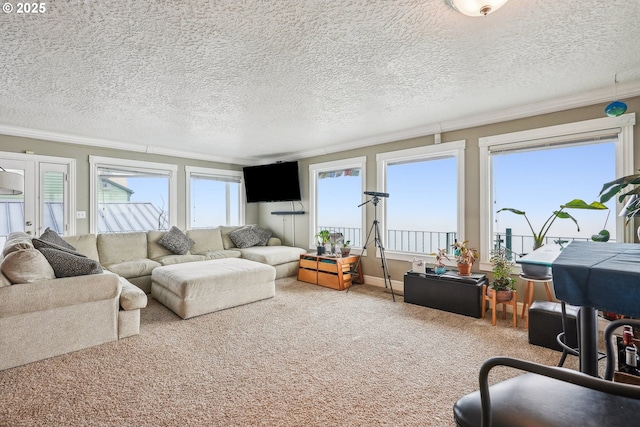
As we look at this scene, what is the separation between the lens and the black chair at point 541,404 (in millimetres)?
854

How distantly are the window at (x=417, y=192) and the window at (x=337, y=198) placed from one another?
55 cm

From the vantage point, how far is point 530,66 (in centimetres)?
242

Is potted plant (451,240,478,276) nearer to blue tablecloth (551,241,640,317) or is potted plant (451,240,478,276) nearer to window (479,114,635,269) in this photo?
window (479,114,635,269)

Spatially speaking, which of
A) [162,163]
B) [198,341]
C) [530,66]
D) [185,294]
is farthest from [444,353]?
[162,163]

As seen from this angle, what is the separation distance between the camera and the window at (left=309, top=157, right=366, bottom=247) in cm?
528

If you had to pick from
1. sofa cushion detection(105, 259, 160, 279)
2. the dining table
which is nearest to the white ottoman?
sofa cushion detection(105, 259, 160, 279)

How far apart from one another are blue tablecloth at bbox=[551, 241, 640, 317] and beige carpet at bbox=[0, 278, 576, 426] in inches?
44.5

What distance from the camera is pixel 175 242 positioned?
16.6ft

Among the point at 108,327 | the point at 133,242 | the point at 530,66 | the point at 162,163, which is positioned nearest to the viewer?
the point at 530,66

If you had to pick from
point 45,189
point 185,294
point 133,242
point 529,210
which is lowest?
point 185,294

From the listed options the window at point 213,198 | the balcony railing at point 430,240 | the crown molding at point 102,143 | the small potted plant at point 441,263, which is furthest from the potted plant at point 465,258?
the crown molding at point 102,143

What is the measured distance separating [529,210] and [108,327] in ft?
14.9

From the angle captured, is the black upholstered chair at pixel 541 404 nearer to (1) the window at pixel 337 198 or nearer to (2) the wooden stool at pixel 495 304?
(2) the wooden stool at pixel 495 304

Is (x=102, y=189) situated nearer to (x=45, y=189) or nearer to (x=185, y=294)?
(x=45, y=189)
